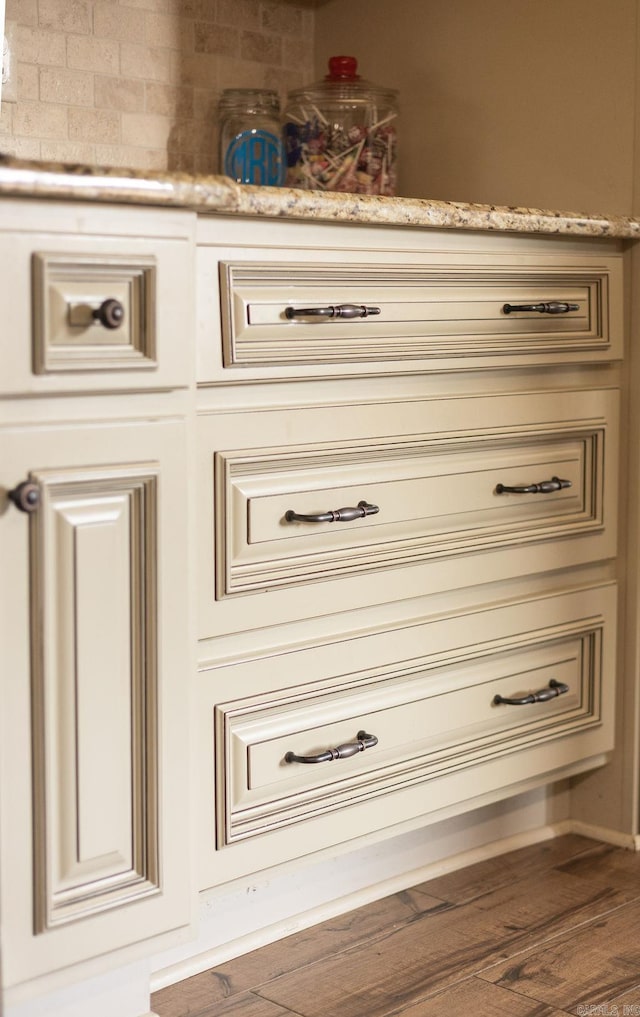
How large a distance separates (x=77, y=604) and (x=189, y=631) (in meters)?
0.15

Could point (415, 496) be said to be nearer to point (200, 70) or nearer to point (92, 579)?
point (92, 579)

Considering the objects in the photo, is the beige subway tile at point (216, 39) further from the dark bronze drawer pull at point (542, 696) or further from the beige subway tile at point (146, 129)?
the dark bronze drawer pull at point (542, 696)

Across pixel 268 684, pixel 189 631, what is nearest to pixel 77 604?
pixel 189 631

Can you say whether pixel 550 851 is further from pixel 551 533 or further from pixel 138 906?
pixel 138 906

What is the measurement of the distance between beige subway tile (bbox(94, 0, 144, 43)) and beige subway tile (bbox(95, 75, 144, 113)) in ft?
0.21

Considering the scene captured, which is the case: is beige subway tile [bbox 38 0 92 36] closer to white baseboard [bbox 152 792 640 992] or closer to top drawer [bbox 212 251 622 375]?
top drawer [bbox 212 251 622 375]

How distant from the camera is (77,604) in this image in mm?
1128

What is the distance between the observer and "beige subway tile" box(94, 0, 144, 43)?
1.84 metres

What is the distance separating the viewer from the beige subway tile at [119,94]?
184 cm

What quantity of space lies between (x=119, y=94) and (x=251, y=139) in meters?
0.22

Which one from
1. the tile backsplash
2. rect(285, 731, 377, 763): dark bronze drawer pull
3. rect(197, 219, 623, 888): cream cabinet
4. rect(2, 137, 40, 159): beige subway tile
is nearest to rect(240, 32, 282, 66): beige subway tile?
the tile backsplash

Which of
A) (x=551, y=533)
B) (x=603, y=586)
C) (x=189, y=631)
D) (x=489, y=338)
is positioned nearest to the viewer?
(x=189, y=631)

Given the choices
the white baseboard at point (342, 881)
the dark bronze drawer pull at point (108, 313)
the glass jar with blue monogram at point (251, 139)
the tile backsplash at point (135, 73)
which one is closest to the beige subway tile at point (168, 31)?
the tile backsplash at point (135, 73)

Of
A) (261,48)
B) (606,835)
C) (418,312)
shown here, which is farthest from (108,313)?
(606,835)
